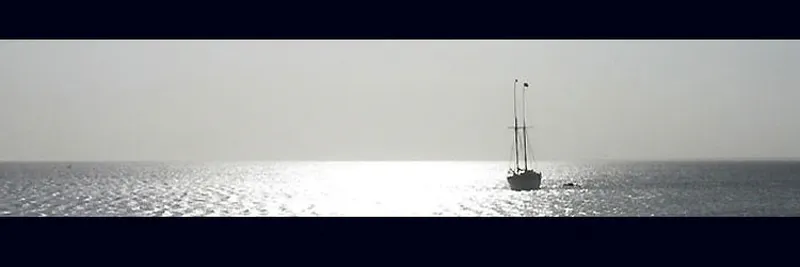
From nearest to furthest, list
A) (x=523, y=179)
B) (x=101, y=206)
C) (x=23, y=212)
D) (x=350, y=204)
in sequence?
1. (x=23, y=212)
2. (x=101, y=206)
3. (x=350, y=204)
4. (x=523, y=179)

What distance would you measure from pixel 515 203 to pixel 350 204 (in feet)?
26.4

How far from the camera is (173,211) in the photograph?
34094mm

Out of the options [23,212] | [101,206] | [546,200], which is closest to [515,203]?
[546,200]
